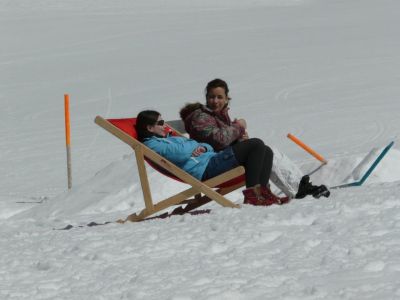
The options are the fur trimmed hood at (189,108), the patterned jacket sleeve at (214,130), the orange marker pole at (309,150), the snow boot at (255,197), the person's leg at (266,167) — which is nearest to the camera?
the snow boot at (255,197)

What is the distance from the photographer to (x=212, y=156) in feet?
21.4

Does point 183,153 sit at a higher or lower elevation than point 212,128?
lower

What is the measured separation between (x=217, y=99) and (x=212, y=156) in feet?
1.37

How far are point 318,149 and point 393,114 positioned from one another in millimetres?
2332

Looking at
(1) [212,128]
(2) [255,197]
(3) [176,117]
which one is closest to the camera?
(2) [255,197]

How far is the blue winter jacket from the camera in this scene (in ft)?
21.2

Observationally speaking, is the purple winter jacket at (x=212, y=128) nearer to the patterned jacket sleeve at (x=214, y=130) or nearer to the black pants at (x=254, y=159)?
the patterned jacket sleeve at (x=214, y=130)

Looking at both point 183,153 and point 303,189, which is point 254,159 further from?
point 183,153

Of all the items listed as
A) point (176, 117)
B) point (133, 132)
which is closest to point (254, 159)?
point (133, 132)

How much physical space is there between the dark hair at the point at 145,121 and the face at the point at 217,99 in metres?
0.37

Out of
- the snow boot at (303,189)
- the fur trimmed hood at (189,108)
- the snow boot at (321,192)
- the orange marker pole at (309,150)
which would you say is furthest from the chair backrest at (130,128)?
the orange marker pole at (309,150)

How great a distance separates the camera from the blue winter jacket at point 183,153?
6.47 m

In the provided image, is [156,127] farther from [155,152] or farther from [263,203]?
[263,203]

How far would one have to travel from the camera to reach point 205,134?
6668 millimetres
